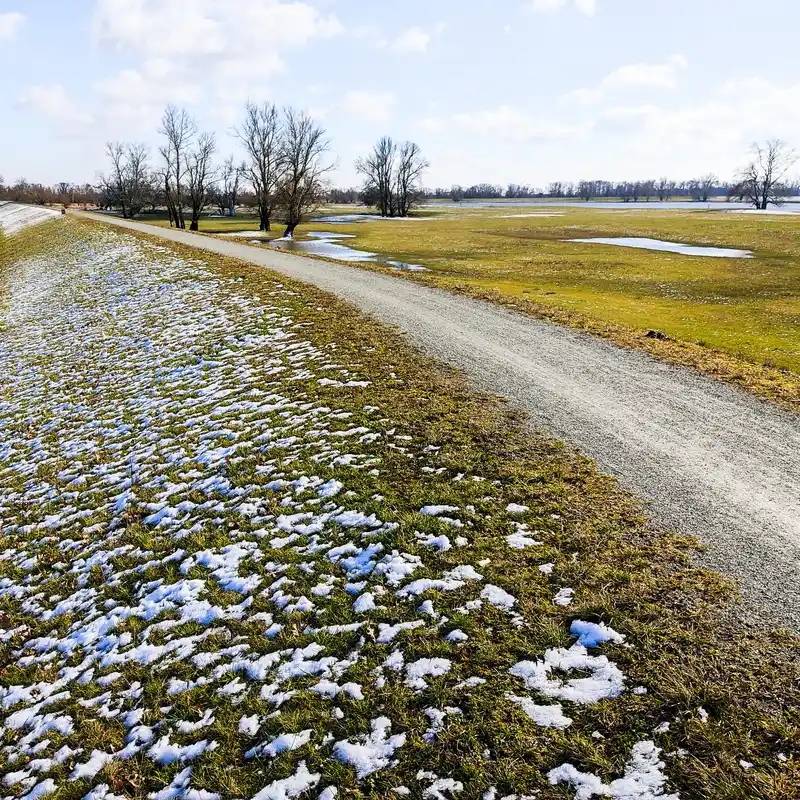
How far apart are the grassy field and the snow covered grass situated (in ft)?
22.8

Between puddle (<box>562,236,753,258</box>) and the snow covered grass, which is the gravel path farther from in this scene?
puddle (<box>562,236,753,258</box>)

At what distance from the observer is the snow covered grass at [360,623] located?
3820mm

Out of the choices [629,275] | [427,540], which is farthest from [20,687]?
[629,275]

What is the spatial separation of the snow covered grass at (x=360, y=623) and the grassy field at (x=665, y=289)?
696cm

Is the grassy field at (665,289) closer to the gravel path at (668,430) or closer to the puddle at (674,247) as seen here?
the gravel path at (668,430)

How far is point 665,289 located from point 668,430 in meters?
21.1

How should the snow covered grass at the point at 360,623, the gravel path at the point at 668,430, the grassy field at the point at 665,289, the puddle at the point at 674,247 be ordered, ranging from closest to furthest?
the snow covered grass at the point at 360,623, the gravel path at the point at 668,430, the grassy field at the point at 665,289, the puddle at the point at 674,247

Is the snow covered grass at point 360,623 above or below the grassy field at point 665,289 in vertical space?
below

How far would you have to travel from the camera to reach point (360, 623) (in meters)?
5.16

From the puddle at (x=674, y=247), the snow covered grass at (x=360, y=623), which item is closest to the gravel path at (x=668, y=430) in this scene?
the snow covered grass at (x=360, y=623)

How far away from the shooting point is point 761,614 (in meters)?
4.75

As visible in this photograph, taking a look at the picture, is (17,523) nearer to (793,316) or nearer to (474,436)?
(474,436)

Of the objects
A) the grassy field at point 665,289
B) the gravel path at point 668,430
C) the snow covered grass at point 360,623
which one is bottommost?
the snow covered grass at point 360,623

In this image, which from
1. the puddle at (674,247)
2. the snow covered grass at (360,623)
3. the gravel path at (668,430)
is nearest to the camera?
the snow covered grass at (360,623)
